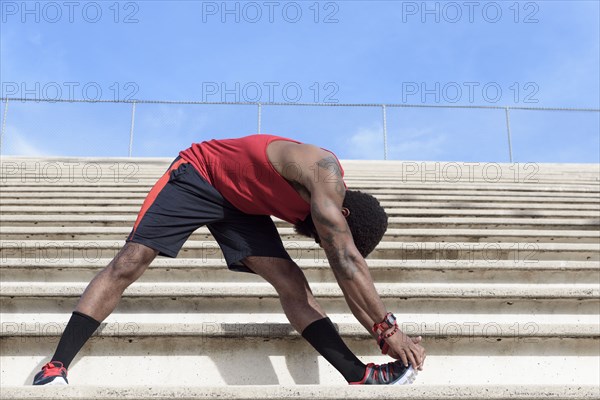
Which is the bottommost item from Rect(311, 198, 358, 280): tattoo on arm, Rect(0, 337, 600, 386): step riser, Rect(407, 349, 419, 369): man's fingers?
Rect(0, 337, 600, 386): step riser

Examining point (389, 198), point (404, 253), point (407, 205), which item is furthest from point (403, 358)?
point (389, 198)

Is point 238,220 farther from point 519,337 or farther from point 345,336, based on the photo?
point 519,337

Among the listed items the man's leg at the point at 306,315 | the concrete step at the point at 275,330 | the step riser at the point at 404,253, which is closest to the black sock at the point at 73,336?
the concrete step at the point at 275,330

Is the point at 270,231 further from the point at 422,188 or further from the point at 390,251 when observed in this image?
the point at 422,188

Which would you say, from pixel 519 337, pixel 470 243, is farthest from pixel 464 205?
pixel 519 337

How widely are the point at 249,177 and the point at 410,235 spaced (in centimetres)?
187

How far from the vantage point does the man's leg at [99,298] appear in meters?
1.99

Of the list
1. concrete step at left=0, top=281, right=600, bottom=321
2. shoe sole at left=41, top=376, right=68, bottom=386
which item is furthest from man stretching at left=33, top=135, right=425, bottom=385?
concrete step at left=0, top=281, right=600, bottom=321

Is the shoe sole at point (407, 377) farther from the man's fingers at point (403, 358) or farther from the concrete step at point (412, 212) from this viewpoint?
the concrete step at point (412, 212)

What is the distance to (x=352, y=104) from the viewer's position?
10.9 metres

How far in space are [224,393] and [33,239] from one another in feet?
7.86

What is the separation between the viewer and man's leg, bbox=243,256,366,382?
6.66 feet

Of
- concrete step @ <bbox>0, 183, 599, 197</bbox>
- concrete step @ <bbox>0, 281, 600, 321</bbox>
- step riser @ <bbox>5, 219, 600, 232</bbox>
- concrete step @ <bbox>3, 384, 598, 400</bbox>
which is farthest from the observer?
concrete step @ <bbox>0, 183, 599, 197</bbox>

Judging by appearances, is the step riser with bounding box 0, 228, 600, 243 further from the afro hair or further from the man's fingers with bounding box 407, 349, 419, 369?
the man's fingers with bounding box 407, 349, 419, 369
